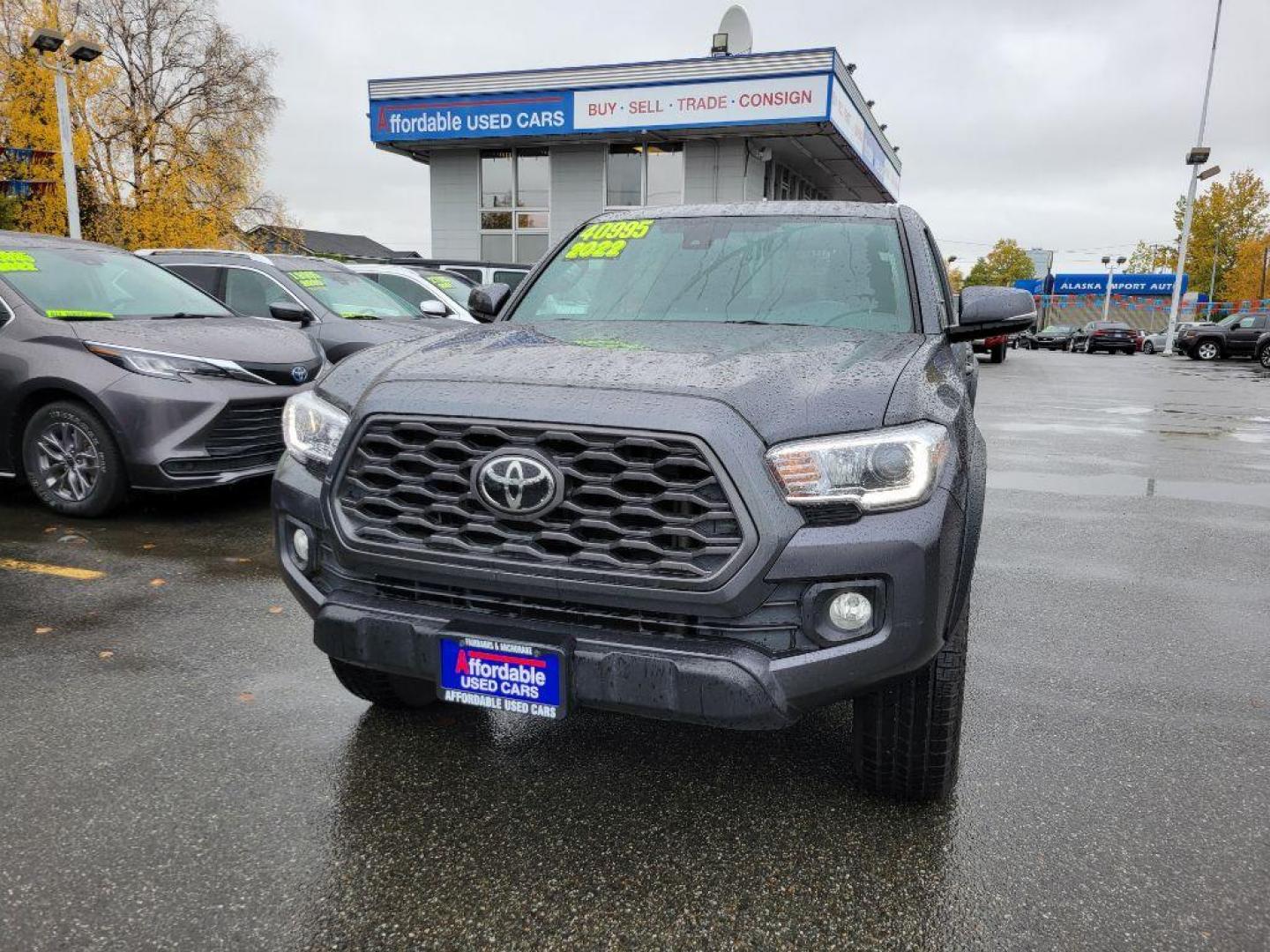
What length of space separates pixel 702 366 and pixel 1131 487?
671cm

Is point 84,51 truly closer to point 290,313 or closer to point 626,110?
point 626,110

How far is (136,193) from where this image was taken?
1313 inches

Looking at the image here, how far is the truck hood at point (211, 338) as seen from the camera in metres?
5.56

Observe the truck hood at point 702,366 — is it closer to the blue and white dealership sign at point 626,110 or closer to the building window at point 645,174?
the blue and white dealership sign at point 626,110

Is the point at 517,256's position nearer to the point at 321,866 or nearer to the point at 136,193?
the point at 136,193

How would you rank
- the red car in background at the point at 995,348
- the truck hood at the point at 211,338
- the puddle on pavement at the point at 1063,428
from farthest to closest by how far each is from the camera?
the red car in background at the point at 995,348 < the puddle on pavement at the point at 1063,428 < the truck hood at the point at 211,338

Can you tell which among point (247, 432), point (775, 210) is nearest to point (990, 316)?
point (775, 210)

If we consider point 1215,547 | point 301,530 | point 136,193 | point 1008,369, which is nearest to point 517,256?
point 1008,369

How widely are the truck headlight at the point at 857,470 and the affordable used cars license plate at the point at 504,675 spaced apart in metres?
0.72

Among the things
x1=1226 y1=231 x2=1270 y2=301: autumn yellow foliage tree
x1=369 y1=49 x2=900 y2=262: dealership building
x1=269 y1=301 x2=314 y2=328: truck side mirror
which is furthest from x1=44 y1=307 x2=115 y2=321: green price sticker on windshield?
x1=1226 y1=231 x2=1270 y2=301: autumn yellow foliage tree

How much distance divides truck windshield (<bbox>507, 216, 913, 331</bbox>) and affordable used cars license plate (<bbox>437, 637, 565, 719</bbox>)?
1.54 meters

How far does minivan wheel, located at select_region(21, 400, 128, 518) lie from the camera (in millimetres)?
5473

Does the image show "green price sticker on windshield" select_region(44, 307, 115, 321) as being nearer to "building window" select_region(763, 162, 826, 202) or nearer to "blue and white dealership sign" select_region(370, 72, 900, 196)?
"blue and white dealership sign" select_region(370, 72, 900, 196)

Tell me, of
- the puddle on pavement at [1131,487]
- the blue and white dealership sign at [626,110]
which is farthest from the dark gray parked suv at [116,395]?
the blue and white dealership sign at [626,110]
